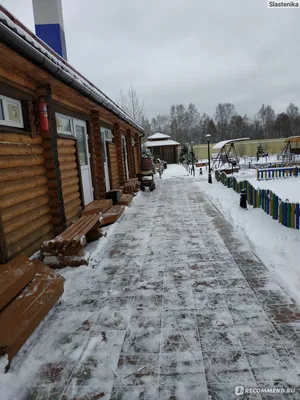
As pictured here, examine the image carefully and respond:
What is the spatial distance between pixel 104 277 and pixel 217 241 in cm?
227

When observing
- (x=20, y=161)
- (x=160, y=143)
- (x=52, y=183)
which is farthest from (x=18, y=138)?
(x=160, y=143)

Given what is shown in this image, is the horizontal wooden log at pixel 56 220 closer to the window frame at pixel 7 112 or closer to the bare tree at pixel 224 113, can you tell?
the window frame at pixel 7 112

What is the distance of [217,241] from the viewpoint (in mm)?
4961

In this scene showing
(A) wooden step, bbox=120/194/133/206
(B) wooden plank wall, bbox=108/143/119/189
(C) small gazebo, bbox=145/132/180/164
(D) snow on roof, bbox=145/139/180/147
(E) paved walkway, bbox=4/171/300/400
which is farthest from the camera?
(C) small gazebo, bbox=145/132/180/164

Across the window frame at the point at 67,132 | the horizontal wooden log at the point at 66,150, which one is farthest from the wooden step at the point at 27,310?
the window frame at the point at 67,132

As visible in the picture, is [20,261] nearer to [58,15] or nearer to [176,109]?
[58,15]

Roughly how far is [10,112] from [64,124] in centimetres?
200

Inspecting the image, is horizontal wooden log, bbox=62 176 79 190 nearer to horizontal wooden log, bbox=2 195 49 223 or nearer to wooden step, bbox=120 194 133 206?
horizontal wooden log, bbox=2 195 49 223

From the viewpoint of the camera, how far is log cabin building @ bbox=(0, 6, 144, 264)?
11.1 ft

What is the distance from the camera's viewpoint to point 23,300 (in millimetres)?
2715

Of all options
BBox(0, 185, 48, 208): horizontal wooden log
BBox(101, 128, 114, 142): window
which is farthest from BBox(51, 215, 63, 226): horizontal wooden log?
BBox(101, 128, 114, 142): window

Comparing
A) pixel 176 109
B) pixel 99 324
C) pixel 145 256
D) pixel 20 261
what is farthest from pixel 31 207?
pixel 176 109

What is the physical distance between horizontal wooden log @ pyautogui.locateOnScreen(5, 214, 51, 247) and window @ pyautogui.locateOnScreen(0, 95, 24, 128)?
1.51m

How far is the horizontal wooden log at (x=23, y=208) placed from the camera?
11.6 feet
